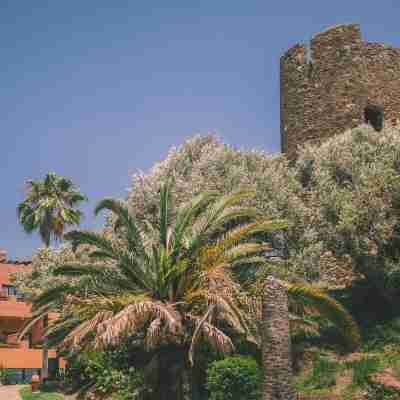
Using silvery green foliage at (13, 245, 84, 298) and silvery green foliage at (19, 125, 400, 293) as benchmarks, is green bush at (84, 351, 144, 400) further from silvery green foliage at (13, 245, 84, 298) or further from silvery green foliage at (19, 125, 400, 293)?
silvery green foliage at (13, 245, 84, 298)

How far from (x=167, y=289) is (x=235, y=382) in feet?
11.4

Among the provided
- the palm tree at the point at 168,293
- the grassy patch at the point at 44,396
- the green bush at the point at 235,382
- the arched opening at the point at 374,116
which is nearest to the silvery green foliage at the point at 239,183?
the palm tree at the point at 168,293

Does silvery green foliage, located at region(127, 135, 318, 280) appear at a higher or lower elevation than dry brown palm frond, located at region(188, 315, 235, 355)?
higher

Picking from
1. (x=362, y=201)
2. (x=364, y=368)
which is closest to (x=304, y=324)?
(x=364, y=368)

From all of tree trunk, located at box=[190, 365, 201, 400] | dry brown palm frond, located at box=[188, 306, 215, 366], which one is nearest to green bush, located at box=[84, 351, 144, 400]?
tree trunk, located at box=[190, 365, 201, 400]

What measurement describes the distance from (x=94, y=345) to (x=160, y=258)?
3200 millimetres

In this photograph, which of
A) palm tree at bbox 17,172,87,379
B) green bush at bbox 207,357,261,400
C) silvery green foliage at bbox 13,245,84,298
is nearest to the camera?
green bush at bbox 207,357,261,400

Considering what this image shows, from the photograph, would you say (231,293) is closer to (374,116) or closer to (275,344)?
(275,344)

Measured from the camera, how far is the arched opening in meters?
29.1

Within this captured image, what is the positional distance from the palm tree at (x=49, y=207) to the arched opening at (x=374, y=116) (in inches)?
654

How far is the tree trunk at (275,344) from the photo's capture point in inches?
523

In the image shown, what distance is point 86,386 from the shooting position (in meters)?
20.0

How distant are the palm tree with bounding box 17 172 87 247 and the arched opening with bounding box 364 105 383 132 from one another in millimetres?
16608

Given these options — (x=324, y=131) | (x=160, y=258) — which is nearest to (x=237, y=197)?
(x=160, y=258)
